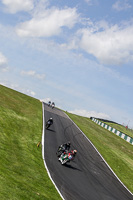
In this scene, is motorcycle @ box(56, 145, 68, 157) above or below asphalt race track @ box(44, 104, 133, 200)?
above

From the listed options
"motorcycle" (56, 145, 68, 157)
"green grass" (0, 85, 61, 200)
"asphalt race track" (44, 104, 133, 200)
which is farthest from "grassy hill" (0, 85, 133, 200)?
"motorcycle" (56, 145, 68, 157)

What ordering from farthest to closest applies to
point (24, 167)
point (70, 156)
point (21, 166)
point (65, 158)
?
point (65, 158) → point (70, 156) → point (24, 167) → point (21, 166)

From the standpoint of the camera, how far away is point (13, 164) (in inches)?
578

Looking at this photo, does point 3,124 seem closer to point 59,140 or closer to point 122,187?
point 59,140

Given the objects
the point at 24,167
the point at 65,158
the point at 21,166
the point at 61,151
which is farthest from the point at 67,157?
the point at 21,166

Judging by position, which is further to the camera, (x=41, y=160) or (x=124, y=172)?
(x=124, y=172)

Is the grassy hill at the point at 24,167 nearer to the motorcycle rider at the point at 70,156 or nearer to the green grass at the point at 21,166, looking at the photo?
the green grass at the point at 21,166

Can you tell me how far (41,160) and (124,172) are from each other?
11.3 metres

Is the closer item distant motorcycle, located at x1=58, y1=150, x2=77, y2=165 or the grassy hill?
the grassy hill

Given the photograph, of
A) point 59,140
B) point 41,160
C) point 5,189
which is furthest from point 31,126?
point 5,189

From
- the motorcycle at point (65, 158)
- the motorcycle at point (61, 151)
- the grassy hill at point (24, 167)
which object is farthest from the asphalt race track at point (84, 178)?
the grassy hill at point (24, 167)

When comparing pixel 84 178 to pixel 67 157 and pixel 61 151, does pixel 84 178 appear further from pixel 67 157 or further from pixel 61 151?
pixel 61 151

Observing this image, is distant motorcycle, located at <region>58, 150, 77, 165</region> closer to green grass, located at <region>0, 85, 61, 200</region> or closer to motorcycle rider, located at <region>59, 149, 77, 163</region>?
motorcycle rider, located at <region>59, 149, 77, 163</region>

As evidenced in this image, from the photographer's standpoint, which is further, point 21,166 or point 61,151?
point 61,151
